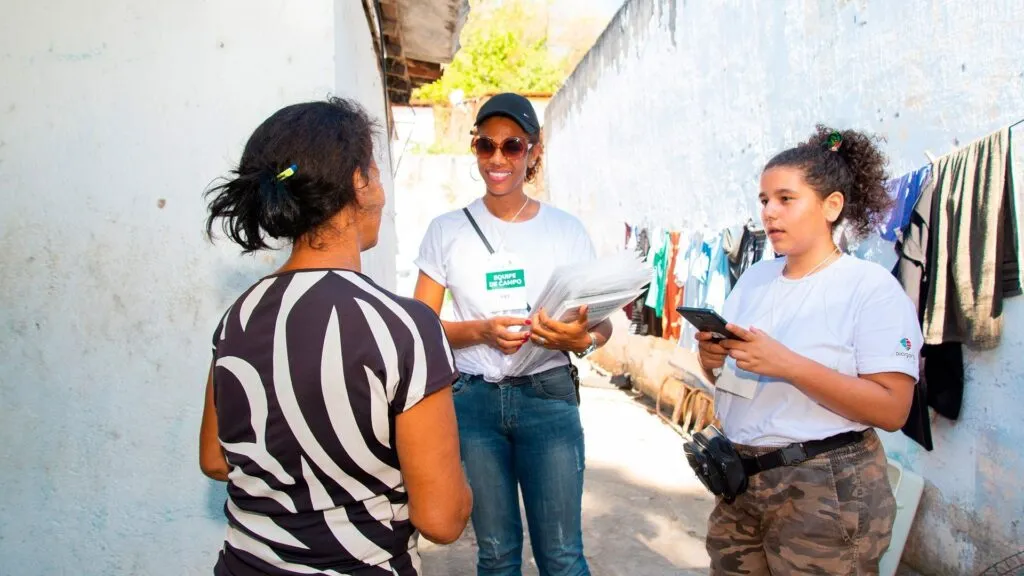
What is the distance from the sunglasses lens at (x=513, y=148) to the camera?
2.39 metres

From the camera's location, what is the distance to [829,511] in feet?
6.28

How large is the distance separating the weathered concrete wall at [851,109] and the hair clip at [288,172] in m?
3.13

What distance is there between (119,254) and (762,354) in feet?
7.56

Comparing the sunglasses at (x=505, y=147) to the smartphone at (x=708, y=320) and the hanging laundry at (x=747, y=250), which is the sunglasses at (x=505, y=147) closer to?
the smartphone at (x=708, y=320)

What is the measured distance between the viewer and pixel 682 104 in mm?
7395

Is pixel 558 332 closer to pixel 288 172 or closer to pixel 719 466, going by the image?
pixel 719 466

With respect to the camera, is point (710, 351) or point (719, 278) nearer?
point (710, 351)

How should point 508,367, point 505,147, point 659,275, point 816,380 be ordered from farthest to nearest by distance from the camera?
1. point 659,275
2. point 505,147
3. point 508,367
4. point 816,380

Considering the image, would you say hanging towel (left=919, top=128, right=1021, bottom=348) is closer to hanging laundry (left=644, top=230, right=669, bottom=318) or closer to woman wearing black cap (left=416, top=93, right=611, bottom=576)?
woman wearing black cap (left=416, top=93, right=611, bottom=576)

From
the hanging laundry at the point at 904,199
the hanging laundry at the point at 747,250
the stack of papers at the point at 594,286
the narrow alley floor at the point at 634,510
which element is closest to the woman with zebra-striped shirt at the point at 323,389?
the stack of papers at the point at 594,286

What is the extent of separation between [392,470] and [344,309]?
1.05 ft

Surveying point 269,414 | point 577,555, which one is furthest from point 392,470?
point 577,555

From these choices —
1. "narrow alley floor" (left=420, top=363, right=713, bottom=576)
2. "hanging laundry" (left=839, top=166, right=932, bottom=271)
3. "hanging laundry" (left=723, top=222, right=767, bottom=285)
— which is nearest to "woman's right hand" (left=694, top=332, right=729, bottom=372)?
"hanging laundry" (left=839, top=166, right=932, bottom=271)

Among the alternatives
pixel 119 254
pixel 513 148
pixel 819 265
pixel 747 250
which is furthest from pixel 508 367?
pixel 747 250
